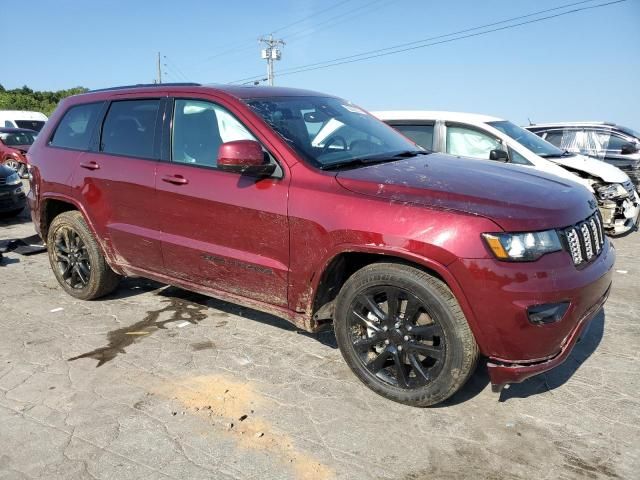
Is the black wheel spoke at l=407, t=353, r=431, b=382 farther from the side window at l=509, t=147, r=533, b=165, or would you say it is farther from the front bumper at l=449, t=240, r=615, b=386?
the side window at l=509, t=147, r=533, b=165

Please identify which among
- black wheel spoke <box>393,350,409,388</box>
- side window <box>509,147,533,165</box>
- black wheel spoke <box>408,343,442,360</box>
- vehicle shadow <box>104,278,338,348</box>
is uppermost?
side window <box>509,147,533,165</box>

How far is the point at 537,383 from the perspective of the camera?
10.7 feet

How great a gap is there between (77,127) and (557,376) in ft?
14.0

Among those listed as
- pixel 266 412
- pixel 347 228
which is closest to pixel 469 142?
pixel 347 228

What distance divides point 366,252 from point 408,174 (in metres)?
0.58

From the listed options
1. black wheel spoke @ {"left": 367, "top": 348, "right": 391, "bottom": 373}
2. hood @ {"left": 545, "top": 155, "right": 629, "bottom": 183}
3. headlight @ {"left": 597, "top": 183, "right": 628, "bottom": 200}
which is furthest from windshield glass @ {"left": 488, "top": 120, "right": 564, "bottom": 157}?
black wheel spoke @ {"left": 367, "top": 348, "right": 391, "bottom": 373}

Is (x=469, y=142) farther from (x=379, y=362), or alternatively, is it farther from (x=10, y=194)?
(x=10, y=194)

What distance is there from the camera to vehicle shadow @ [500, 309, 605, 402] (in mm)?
3146

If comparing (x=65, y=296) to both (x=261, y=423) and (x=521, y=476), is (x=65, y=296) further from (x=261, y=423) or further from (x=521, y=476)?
(x=521, y=476)

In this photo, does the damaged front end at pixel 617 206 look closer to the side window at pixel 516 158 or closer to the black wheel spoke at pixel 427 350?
the side window at pixel 516 158

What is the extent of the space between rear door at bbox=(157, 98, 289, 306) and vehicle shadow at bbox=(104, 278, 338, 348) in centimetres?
72

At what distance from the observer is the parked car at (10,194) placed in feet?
28.4

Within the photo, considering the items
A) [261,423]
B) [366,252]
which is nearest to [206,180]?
[366,252]

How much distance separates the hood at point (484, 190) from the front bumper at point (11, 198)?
7708 mm
